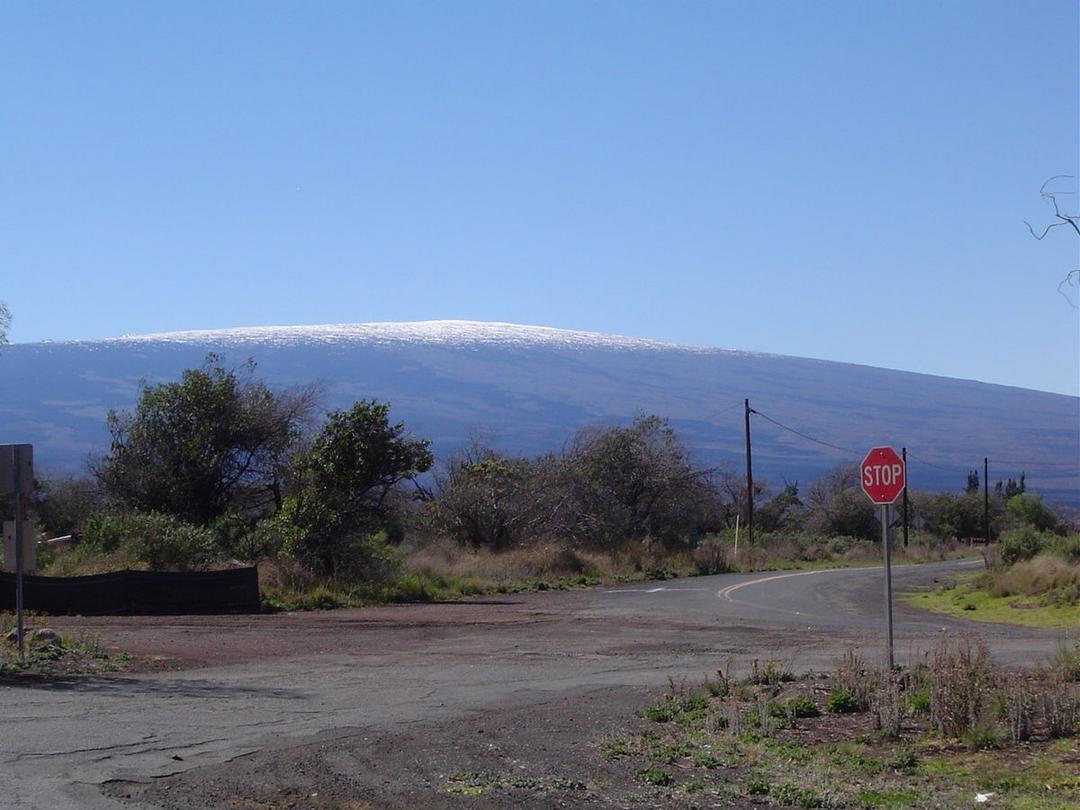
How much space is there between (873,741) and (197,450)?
2817cm

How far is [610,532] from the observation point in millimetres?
50156

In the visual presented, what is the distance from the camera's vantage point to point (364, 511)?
31.4 meters

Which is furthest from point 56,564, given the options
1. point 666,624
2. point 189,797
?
point 189,797

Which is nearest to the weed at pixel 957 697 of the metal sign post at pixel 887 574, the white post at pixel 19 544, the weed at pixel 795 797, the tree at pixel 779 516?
the metal sign post at pixel 887 574

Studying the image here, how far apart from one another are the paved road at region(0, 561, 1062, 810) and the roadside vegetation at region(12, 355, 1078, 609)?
3808mm

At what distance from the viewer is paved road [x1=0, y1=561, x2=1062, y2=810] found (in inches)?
375

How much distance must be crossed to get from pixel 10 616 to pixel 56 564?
25.9ft

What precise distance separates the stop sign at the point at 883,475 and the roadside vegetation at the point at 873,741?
6.13 ft

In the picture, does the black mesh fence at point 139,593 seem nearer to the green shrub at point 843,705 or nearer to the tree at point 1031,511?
the green shrub at point 843,705

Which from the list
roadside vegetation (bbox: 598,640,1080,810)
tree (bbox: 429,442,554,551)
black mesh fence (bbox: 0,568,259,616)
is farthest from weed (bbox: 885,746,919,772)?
tree (bbox: 429,442,554,551)

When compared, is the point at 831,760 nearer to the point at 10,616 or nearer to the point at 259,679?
the point at 259,679

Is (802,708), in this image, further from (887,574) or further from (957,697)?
(887,574)

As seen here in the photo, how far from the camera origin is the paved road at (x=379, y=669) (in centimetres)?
952

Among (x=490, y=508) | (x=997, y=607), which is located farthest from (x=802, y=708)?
(x=490, y=508)
